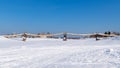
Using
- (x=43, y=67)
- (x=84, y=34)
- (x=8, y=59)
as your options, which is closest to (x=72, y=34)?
(x=84, y=34)

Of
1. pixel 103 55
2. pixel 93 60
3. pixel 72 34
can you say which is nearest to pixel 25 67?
pixel 93 60

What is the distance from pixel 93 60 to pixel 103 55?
3.62 ft

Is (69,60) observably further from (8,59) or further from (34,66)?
(8,59)

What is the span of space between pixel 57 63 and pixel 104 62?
196 centimetres

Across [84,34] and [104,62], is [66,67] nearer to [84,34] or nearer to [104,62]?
[104,62]

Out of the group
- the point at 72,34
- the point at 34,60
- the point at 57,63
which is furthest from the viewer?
the point at 72,34

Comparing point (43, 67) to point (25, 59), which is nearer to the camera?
point (43, 67)

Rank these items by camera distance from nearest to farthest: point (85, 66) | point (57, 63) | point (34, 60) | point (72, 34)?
point (85, 66) → point (57, 63) → point (34, 60) → point (72, 34)

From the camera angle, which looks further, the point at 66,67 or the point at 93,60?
the point at 93,60

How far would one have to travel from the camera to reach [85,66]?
9.91 m

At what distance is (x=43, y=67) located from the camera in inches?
400

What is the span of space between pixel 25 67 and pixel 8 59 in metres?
2.36

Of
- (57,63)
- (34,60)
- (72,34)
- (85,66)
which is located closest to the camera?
(85,66)

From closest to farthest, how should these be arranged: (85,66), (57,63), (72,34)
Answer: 1. (85,66)
2. (57,63)
3. (72,34)
